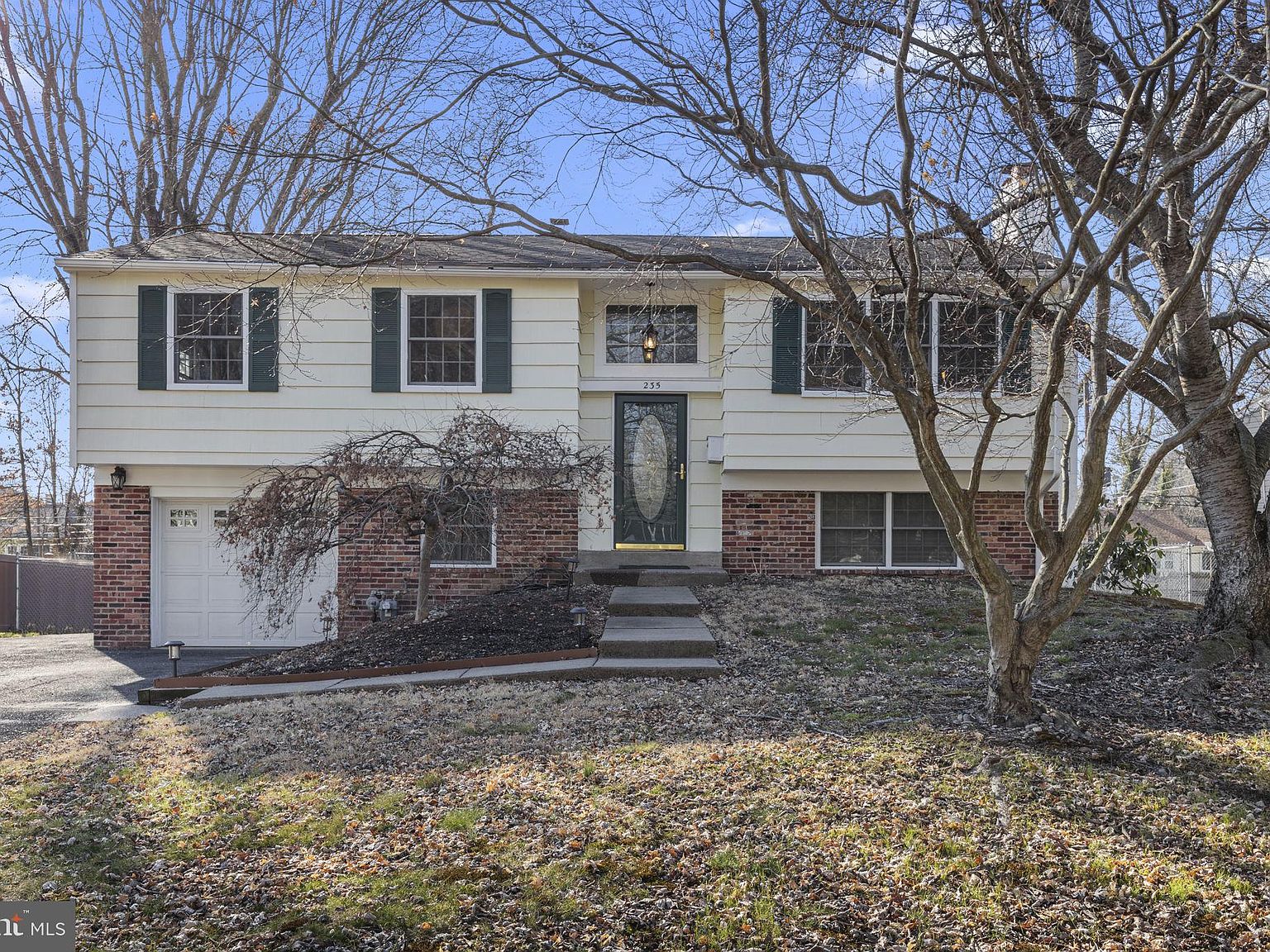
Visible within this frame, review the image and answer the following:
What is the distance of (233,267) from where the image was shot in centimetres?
1169

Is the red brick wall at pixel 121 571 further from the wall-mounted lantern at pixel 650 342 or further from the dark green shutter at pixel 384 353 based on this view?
the wall-mounted lantern at pixel 650 342

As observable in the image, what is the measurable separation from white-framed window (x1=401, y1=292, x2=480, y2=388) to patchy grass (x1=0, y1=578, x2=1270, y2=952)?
576 cm

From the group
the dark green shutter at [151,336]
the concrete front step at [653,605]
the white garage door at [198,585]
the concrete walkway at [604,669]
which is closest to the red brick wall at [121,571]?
the white garage door at [198,585]

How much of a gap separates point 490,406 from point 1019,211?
6.84 meters

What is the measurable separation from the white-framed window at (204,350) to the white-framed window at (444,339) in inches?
84.1

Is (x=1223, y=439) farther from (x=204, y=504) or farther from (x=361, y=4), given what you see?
(x=204, y=504)

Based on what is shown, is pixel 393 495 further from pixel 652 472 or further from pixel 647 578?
pixel 652 472

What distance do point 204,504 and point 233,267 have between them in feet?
10.5

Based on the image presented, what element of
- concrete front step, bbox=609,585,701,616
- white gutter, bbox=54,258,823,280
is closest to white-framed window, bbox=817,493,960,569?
white gutter, bbox=54,258,823,280

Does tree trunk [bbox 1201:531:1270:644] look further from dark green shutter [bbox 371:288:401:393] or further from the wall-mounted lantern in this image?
dark green shutter [bbox 371:288:401:393]

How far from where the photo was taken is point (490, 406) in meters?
11.9

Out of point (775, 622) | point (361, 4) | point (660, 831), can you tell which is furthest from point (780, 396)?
point (660, 831)

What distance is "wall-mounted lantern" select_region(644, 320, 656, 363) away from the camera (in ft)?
39.6

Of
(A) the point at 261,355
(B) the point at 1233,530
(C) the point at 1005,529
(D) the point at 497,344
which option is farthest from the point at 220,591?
(B) the point at 1233,530
